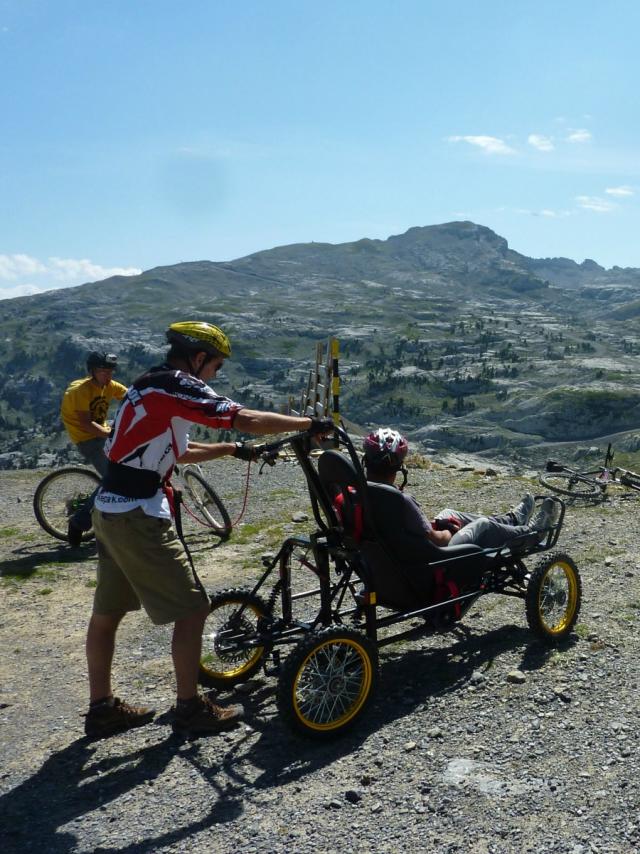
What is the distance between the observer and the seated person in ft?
23.2

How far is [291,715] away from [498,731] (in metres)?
1.77

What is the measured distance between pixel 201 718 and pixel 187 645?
724 mm

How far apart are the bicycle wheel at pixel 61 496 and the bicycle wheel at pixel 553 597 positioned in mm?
7895

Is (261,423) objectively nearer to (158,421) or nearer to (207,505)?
(158,421)

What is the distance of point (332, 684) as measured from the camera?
19.9ft

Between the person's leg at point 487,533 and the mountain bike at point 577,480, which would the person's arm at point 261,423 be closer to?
the person's leg at point 487,533

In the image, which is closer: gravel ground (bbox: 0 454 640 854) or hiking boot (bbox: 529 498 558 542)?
gravel ground (bbox: 0 454 640 854)

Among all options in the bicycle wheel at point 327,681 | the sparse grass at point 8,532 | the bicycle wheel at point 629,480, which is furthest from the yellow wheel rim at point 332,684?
the bicycle wheel at point 629,480

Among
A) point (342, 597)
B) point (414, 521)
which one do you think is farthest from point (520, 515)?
point (342, 597)

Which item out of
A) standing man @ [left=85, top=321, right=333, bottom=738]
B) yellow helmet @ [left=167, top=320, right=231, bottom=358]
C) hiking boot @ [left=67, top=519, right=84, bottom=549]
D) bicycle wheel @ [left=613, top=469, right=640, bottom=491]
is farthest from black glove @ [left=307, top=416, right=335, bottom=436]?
bicycle wheel @ [left=613, top=469, right=640, bottom=491]

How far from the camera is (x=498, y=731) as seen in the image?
610 cm

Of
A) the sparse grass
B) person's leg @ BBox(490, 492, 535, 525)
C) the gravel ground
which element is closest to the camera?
the gravel ground

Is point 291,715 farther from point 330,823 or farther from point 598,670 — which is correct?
point 598,670

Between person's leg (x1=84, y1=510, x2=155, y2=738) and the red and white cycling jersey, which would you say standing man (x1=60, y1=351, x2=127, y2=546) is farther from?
the red and white cycling jersey
